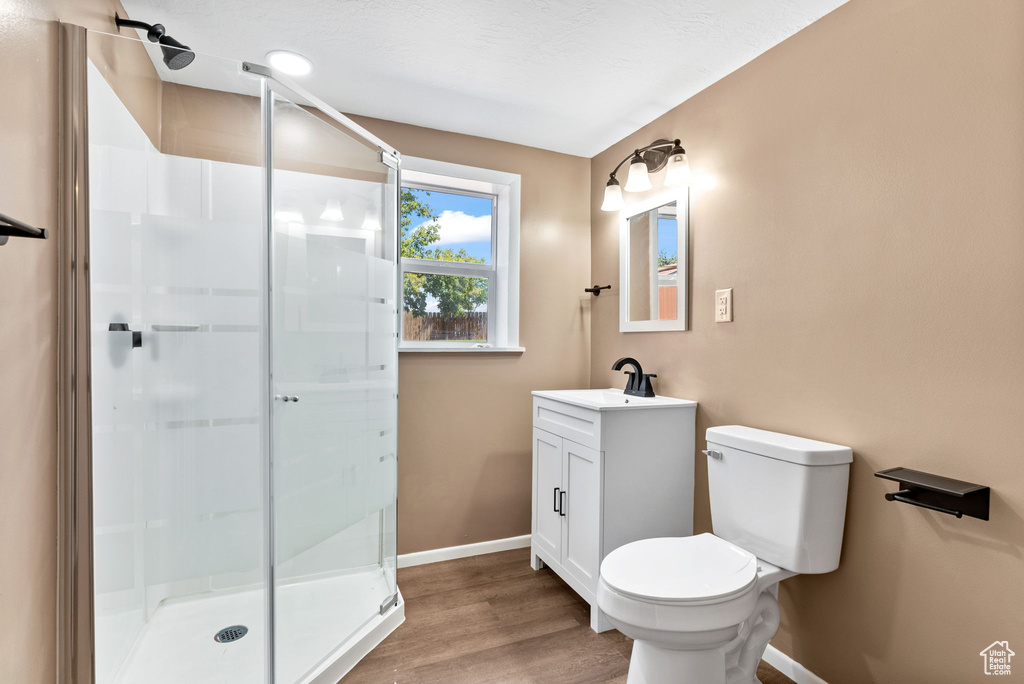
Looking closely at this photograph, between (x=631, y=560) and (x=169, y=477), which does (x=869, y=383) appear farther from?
(x=169, y=477)

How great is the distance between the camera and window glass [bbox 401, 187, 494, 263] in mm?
2646

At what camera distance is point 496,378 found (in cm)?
268

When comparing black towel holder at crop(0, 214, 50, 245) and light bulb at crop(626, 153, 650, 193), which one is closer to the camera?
black towel holder at crop(0, 214, 50, 245)

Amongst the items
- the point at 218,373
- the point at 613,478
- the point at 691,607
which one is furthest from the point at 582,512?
the point at 218,373

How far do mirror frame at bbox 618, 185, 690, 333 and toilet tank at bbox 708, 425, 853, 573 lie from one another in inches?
27.1

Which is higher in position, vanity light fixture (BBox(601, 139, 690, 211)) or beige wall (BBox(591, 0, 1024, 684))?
vanity light fixture (BBox(601, 139, 690, 211))

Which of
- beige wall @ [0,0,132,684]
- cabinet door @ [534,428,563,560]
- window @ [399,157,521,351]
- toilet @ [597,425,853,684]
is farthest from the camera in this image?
window @ [399,157,521,351]

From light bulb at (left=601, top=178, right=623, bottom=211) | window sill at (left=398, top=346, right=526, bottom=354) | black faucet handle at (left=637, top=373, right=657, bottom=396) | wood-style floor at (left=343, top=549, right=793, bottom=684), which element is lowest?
wood-style floor at (left=343, top=549, right=793, bottom=684)

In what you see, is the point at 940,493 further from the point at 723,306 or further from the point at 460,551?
the point at 460,551

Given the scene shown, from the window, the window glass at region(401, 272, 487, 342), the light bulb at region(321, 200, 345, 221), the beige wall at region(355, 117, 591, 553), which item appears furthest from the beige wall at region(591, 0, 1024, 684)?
the light bulb at region(321, 200, 345, 221)

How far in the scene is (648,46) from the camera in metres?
1.80

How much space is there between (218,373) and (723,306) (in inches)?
72.3

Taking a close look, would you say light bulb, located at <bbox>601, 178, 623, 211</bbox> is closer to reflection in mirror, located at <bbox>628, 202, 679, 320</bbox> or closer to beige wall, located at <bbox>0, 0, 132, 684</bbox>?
reflection in mirror, located at <bbox>628, 202, 679, 320</bbox>

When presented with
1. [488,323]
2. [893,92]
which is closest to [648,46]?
[893,92]
